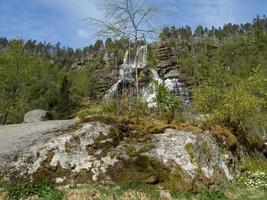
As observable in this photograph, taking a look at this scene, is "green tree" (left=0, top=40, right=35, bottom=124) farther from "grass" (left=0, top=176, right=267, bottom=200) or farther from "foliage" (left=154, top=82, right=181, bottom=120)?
"grass" (left=0, top=176, right=267, bottom=200)

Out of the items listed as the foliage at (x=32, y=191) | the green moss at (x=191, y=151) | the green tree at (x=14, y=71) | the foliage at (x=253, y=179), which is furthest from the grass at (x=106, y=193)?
the green tree at (x=14, y=71)

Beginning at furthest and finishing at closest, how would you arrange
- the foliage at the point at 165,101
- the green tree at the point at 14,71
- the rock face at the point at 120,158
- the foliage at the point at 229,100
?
1. the green tree at the point at 14,71
2. the foliage at the point at 229,100
3. the foliage at the point at 165,101
4. the rock face at the point at 120,158

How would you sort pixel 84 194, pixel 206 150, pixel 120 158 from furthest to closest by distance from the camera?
pixel 206 150 < pixel 120 158 < pixel 84 194

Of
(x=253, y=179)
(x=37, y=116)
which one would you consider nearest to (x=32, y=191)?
(x=253, y=179)

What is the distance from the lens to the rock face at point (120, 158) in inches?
552

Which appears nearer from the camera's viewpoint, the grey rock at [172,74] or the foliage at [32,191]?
the foliage at [32,191]

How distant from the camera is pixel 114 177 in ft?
46.0

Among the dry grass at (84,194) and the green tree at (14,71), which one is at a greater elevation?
the green tree at (14,71)

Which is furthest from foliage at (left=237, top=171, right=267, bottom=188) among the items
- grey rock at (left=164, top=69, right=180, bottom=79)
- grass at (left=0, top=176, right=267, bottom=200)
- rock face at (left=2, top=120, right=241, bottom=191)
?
grey rock at (left=164, top=69, right=180, bottom=79)

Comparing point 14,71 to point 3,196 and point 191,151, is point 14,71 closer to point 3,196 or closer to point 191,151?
point 191,151

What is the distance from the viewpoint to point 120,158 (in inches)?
572

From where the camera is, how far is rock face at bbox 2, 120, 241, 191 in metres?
14.0

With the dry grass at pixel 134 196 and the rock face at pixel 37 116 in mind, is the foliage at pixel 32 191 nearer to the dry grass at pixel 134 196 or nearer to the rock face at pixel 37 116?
the dry grass at pixel 134 196

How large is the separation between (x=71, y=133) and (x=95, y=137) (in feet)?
2.81
